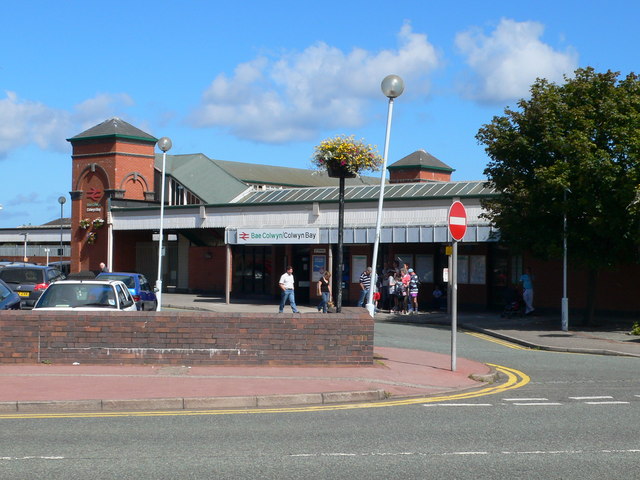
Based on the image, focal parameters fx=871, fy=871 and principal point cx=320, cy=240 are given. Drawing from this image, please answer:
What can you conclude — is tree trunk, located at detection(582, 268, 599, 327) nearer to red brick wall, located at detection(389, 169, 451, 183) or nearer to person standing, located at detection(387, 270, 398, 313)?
person standing, located at detection(387, 270, 398, 313)

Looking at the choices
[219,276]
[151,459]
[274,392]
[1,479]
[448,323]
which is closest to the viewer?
[1,479]

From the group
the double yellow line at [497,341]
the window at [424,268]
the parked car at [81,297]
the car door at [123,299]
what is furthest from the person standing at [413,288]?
the parked car at [81,297]

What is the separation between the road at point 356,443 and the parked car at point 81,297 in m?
6.00

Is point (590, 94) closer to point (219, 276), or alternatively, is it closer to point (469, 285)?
point (469, 285)

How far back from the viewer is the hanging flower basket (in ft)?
57.6

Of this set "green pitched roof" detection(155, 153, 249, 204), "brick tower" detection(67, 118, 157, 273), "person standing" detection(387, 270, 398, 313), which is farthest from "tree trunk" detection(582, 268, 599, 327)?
"brick tower" detection(67, 118, 157, 273)

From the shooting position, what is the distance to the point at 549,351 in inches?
800

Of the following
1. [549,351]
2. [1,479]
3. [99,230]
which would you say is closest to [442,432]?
[1,479]

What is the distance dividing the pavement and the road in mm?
685

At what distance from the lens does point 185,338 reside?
14141 millimetres

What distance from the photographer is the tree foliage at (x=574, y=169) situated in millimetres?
23142

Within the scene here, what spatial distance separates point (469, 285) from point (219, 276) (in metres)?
15.5

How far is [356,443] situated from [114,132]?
138 ft

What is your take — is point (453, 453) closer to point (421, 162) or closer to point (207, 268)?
point (207, 268)
